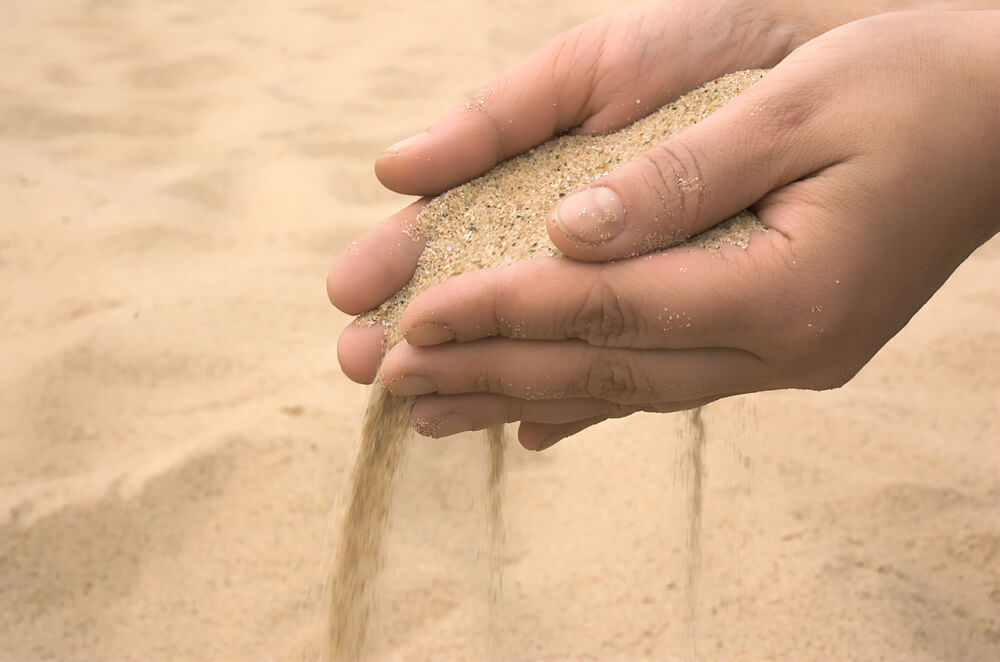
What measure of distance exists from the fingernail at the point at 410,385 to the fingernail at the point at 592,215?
27 centimetres

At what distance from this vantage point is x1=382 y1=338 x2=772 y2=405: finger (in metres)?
1.05

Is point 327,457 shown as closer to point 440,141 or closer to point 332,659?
point 332,659

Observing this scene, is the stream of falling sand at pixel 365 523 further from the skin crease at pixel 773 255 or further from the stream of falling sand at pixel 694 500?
the stream of falling sand at pixel 694 500

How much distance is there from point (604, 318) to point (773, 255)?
8.0 inches

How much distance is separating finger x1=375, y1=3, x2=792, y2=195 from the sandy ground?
0.58m

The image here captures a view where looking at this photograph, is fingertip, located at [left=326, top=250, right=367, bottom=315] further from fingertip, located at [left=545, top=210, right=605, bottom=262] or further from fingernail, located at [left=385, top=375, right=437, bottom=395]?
fingertip, located at [left=545, top=210, right=605, bottom=262]

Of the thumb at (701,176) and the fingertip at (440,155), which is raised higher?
the thumb at (701,176)

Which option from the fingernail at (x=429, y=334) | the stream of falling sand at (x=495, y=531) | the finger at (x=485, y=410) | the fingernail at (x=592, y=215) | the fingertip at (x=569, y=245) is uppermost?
the fingernail at (x=592, y=215)

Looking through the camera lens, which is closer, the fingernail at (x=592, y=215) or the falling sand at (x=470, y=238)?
the fingernail at (x=592, y=215)

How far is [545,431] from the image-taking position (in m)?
1.29

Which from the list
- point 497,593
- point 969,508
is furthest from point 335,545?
point 969,508

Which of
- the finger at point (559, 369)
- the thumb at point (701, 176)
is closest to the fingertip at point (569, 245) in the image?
the thumb at point (701, 176)

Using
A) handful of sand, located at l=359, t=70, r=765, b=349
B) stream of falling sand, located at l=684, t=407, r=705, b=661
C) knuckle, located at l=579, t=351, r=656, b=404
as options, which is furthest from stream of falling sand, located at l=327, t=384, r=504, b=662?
stream of falling sand, located at l=684, t=407, r=705, b=661

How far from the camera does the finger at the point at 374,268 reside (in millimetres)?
1149
